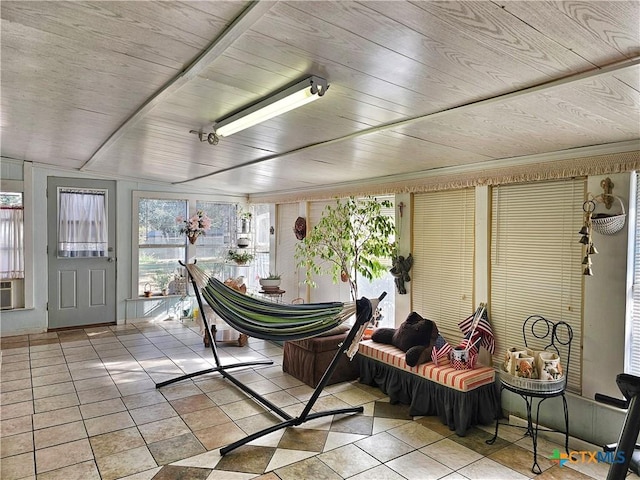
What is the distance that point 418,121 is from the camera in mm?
2428

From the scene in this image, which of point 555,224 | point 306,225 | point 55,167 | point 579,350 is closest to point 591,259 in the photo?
point 555,224

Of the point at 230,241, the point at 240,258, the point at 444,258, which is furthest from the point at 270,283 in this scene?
the point at 444,258

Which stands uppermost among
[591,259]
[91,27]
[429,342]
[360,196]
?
[91,27]

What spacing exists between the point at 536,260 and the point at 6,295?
626 cm

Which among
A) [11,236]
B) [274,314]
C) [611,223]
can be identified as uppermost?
[611,223]

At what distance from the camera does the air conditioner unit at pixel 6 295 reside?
5.55 metres

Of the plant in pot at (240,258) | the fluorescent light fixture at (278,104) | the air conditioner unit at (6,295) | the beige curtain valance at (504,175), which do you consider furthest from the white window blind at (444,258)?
the air conditioner unit at (6,295)

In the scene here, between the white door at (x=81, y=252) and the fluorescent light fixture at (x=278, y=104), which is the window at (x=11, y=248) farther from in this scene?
the fluorescent light fixture at (x=278, y=104)

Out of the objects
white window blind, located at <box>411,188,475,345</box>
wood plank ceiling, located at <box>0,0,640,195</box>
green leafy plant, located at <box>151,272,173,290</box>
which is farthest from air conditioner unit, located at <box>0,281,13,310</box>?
white window blind, located at <box>411,188,475,345</box>

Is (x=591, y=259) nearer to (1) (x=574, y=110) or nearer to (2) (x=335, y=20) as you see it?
(1) (x=574, y=110)

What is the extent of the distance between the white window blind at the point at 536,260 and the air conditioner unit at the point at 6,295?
19.3 ft

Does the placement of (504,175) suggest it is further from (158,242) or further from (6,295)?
(6,295)

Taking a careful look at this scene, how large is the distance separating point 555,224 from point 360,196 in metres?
2.27

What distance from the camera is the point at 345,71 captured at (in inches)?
70.2
